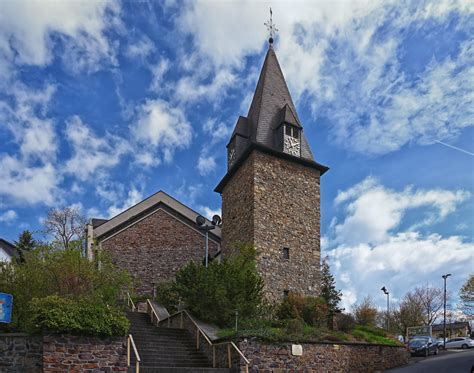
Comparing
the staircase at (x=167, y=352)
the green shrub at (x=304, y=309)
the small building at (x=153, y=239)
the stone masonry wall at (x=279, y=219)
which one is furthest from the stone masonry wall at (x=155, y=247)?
the staircase at (x=167, y=352)

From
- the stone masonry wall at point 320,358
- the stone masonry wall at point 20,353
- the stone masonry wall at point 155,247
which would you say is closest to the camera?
the stone masonry wall at point 20,353

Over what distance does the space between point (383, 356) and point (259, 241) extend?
24.2ft

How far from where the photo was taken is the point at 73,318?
1217cm

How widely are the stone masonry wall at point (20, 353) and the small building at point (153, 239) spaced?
49.6 ft

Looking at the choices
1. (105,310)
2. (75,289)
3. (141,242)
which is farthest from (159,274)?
(105,310)

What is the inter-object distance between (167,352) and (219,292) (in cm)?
276

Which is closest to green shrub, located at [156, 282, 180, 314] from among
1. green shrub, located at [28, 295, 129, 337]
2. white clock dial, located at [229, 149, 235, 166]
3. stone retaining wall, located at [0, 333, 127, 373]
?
green shrub, located at [28, 295, 129, 337]

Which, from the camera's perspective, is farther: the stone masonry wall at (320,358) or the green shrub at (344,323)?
the green shrub at (344,323)

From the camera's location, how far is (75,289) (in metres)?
14.8

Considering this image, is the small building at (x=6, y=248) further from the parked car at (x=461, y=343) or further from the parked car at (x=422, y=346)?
the parked car at (x=461, y=343)

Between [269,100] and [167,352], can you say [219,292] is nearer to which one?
[167,352]

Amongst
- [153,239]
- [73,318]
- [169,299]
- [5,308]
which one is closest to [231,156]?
[153,239]

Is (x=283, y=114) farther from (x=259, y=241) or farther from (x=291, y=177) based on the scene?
(x=259, y=241)

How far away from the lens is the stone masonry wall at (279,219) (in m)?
23.2
